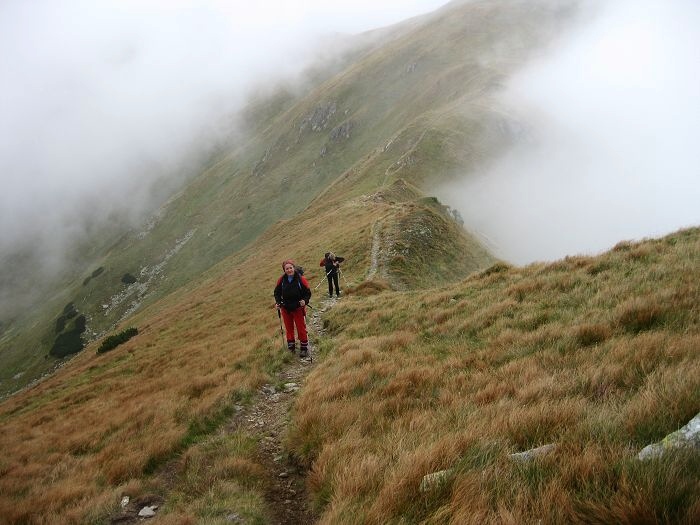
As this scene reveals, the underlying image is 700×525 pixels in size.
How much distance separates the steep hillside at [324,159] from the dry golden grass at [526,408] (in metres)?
51.1

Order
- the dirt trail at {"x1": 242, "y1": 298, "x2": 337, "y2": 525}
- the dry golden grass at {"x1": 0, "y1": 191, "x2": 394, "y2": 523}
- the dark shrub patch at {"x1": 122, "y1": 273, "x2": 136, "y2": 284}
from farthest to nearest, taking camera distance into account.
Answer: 1. the dark shrub patch at {"x1": 122, "y1": 273, "x2": 136, "y2": 284}
2. the dry golden grass at {"x1": 0, "y1": 191, "x2": 394, "y2": 523}
3. the dirt trail at {"x1": 242, "y1": 298, "x2": 337, "y2": 525}

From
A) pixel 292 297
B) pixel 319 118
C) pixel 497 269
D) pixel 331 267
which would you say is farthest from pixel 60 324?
pixel 497 269

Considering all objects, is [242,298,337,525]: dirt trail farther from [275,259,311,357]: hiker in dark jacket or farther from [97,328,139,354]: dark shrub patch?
[97,328,139,354]: dark shrub patch

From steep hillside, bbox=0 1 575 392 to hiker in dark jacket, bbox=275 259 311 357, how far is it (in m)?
47.7

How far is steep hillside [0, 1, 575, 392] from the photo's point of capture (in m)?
74.2

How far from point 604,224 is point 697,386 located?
304ft

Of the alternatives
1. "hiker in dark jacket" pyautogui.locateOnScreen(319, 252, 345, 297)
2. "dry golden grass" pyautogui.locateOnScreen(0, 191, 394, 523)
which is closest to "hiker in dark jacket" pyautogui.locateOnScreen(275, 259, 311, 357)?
"dry golden grass" pyautogui.locateOnScreen(0, 191, 394, 523)

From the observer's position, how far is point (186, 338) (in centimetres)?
2550

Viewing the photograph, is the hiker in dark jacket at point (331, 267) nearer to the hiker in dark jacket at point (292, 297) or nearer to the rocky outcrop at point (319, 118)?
the hiker in dark jacket at point (292, 297)

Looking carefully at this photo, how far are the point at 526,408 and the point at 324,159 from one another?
110989 millimetres

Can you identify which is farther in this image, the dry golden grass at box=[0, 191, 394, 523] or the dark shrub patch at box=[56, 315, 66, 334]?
the dark shrub patch at box=[56, 315, 66, 334]

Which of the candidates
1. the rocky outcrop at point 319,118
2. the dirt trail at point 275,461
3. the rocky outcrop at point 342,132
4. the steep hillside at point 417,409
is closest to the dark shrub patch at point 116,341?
the steep hillside at point 417,409

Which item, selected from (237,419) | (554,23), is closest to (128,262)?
(237,419)

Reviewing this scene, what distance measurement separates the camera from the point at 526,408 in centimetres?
502
